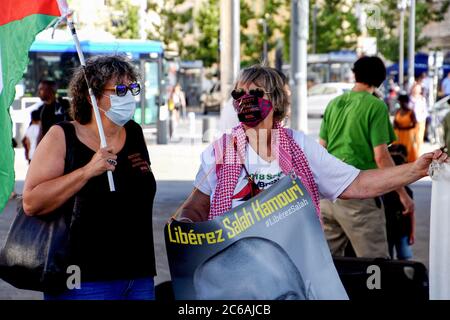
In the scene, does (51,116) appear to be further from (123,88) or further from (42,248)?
(42,248)

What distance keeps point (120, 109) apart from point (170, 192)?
10.6 metres

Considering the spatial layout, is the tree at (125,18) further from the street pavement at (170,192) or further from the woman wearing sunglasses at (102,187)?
the woman wearing sunglasses at (102,187)

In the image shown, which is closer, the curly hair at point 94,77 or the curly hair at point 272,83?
the curly hair at point 272,83

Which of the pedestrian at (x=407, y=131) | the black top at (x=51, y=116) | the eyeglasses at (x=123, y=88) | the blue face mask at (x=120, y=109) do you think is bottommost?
the pedestrian at (x=407, y=131)

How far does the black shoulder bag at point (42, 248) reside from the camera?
3.82 metres

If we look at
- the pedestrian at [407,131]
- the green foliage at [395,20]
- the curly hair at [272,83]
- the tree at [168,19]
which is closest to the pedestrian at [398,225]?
the curly hair at [272,83]

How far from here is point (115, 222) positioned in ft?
12.8

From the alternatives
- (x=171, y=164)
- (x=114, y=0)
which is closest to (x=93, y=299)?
(x=171, y=164)

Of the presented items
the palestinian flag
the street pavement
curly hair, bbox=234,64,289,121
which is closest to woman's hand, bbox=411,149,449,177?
curly hair, bbox=234,64,289,121

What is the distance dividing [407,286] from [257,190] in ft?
3.04

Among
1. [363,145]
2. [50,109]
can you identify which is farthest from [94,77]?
[50,109]

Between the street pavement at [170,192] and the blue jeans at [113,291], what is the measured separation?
404mm

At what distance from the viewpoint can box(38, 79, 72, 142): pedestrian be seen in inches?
440
